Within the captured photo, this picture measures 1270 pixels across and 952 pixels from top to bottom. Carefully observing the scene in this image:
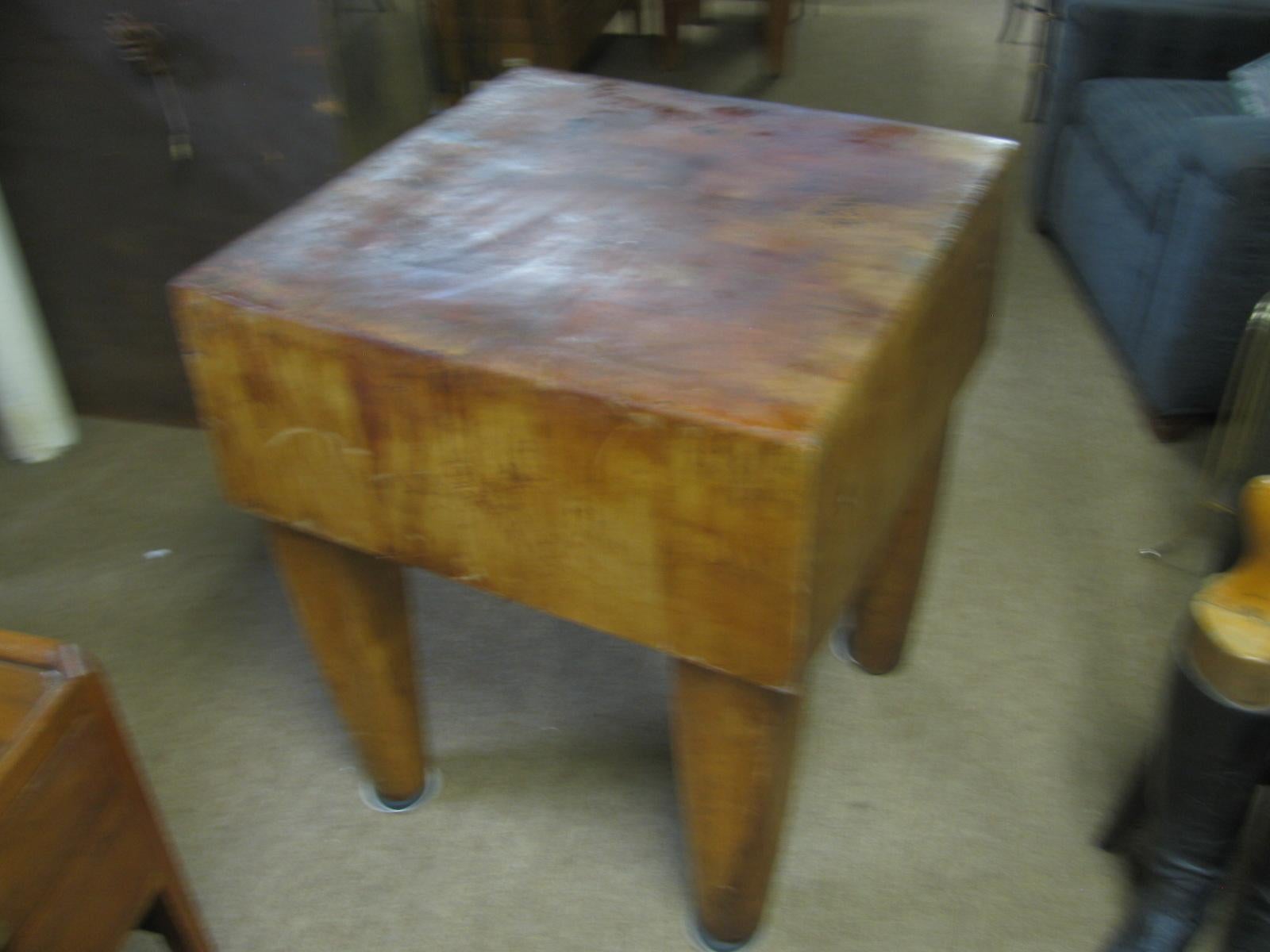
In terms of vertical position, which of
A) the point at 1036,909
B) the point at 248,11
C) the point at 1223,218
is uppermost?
the point at 248,11

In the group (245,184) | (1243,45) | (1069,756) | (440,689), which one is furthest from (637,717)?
(1243,45)

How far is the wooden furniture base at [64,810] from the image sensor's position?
782mm

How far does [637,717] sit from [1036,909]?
51 cm

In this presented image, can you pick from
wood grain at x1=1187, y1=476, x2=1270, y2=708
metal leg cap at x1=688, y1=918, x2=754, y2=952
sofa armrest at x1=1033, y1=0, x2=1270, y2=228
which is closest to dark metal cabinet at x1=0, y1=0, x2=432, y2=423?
metal leg cap at x1=688, y1=918, x2=754, y2=952

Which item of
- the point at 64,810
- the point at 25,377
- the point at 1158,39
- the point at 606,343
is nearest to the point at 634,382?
the point at 606,343

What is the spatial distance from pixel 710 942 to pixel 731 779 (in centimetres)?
30

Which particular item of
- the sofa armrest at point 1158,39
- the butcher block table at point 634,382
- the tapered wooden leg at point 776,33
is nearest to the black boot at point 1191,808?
the butcher block table at point 634,382

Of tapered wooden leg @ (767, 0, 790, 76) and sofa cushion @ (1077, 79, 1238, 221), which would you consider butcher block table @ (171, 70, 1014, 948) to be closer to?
sofa cushion @ (1077, 79, 1238, 221)

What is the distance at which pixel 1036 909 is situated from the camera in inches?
49.6

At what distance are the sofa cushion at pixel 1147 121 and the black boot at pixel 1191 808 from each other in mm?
1128

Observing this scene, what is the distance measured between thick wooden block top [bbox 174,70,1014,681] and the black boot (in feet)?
1.10

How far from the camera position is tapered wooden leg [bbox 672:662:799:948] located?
0.97 m

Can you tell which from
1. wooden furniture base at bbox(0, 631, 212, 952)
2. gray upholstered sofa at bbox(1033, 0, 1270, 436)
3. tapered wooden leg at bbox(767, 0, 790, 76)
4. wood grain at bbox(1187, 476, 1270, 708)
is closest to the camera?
wooden furniture base at bbox(0, 631, 212, 952)

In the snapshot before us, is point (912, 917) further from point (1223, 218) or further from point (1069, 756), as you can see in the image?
point (1223, 218)
